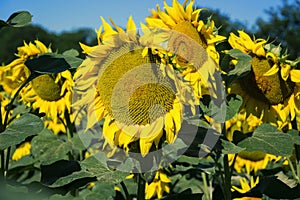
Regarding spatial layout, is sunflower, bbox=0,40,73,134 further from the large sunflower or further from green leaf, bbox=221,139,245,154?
green leaf, bbox=221,139,245,154

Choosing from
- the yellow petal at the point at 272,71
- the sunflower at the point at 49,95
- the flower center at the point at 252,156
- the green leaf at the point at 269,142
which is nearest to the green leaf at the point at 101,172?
the green leaf at the point at 269,142

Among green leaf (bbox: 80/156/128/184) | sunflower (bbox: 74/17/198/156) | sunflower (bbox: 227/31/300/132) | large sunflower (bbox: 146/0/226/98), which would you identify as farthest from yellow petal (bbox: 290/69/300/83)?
green leaf (bbox: 80/156/128/184)

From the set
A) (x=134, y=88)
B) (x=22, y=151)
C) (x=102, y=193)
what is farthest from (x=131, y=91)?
(x=22, y=151)

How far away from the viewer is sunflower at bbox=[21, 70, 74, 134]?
231cm

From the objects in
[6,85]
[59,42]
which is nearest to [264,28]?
[59,42]

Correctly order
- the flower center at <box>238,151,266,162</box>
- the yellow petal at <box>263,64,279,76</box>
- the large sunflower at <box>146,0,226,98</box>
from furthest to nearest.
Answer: the flower center at <box>238,151,266,162</box> < the yellow petal at <box>263,64,279,76</box> < the large sunflower at <box>146,0,226,98</box>

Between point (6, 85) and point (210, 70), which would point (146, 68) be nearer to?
point (210, 70)

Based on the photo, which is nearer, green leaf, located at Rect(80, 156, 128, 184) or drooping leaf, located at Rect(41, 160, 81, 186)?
green leaf, located at Rect(80, 156, 128, 184)

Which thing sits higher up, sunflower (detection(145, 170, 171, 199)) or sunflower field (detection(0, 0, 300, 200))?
sunflower field (detection(0, 0, 300, 200))

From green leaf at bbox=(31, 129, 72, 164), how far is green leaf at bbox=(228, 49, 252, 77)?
945mm

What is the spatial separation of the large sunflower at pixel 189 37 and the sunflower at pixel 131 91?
8 centimetres

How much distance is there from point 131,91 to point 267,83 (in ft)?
1.94

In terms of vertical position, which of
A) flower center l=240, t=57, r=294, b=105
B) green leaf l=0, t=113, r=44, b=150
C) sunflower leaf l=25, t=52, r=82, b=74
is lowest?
green leaf l=0, t=113, r=44, b=150

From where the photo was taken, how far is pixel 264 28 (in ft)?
109
